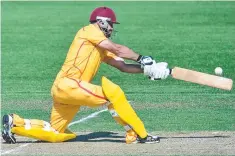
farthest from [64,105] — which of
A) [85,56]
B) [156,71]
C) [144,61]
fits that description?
[156,71]

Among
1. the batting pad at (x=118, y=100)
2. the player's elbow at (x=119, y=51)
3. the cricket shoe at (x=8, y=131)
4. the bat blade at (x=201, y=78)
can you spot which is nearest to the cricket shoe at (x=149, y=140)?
the batting pad at (x=118, y=100)

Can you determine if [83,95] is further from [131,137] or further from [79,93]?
[131,137]

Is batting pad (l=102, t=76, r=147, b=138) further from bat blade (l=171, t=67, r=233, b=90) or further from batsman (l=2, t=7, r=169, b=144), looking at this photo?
bat blade (l=171, t=67, r=233, b=90)

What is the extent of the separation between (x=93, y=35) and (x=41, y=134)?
4.99 feet

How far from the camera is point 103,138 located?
1327 centimetres

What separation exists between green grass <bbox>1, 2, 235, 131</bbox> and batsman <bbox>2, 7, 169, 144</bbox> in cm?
137

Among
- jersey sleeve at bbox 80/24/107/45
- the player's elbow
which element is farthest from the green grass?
jersey sleeve at bbox 80/24/107/45

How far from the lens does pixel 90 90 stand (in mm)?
12469

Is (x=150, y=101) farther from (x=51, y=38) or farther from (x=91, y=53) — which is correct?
(x=51, y=38)

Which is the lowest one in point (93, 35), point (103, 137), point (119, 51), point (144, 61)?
point (103, 137)

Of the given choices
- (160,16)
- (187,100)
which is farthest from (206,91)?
(160,16)

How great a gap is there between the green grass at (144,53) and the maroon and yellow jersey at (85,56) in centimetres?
169

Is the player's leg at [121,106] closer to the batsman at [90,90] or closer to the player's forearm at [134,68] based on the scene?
the batsman at [90,90]

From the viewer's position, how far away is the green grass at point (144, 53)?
15484mm
